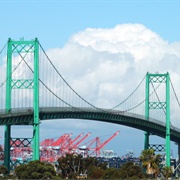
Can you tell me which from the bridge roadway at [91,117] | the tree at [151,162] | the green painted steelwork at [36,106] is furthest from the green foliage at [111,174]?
the bridge roadway at [91,117]

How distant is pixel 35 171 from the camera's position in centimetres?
10625

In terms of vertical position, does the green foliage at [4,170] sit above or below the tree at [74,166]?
below

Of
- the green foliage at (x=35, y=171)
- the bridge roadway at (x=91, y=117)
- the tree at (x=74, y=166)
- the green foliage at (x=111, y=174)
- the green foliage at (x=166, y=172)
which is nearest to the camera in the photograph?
the green foliage at (x=35, y=171)

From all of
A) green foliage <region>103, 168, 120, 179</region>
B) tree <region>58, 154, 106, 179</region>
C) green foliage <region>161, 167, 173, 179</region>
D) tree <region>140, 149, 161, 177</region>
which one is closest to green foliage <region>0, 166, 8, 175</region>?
green foliage <region>103, 168, 120, 179</region>

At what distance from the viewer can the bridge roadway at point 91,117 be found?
11065cm

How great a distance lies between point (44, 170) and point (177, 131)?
57028 mm

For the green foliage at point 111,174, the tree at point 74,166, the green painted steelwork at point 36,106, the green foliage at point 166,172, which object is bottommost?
the green foliage at point 111,174

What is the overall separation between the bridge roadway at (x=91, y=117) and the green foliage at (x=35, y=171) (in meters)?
5.06

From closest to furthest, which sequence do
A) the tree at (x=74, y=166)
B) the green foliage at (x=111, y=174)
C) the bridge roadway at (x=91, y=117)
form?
the green foliage at (x=111, y=174)
the bridge roadway at (x=91, y=117)
the tree at (x=74, y=166)

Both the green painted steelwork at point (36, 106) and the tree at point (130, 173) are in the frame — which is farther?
the green painted steelwork at point (36, 106)

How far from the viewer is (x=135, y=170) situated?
117375 mm

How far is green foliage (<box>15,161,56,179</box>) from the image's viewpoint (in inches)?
4122

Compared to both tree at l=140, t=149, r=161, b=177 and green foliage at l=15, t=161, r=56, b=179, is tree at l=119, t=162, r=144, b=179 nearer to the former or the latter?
tree at l=140, t=149, r=161, b=177

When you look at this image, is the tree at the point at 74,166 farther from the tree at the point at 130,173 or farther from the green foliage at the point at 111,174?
the green foliage at the point at 111,174
